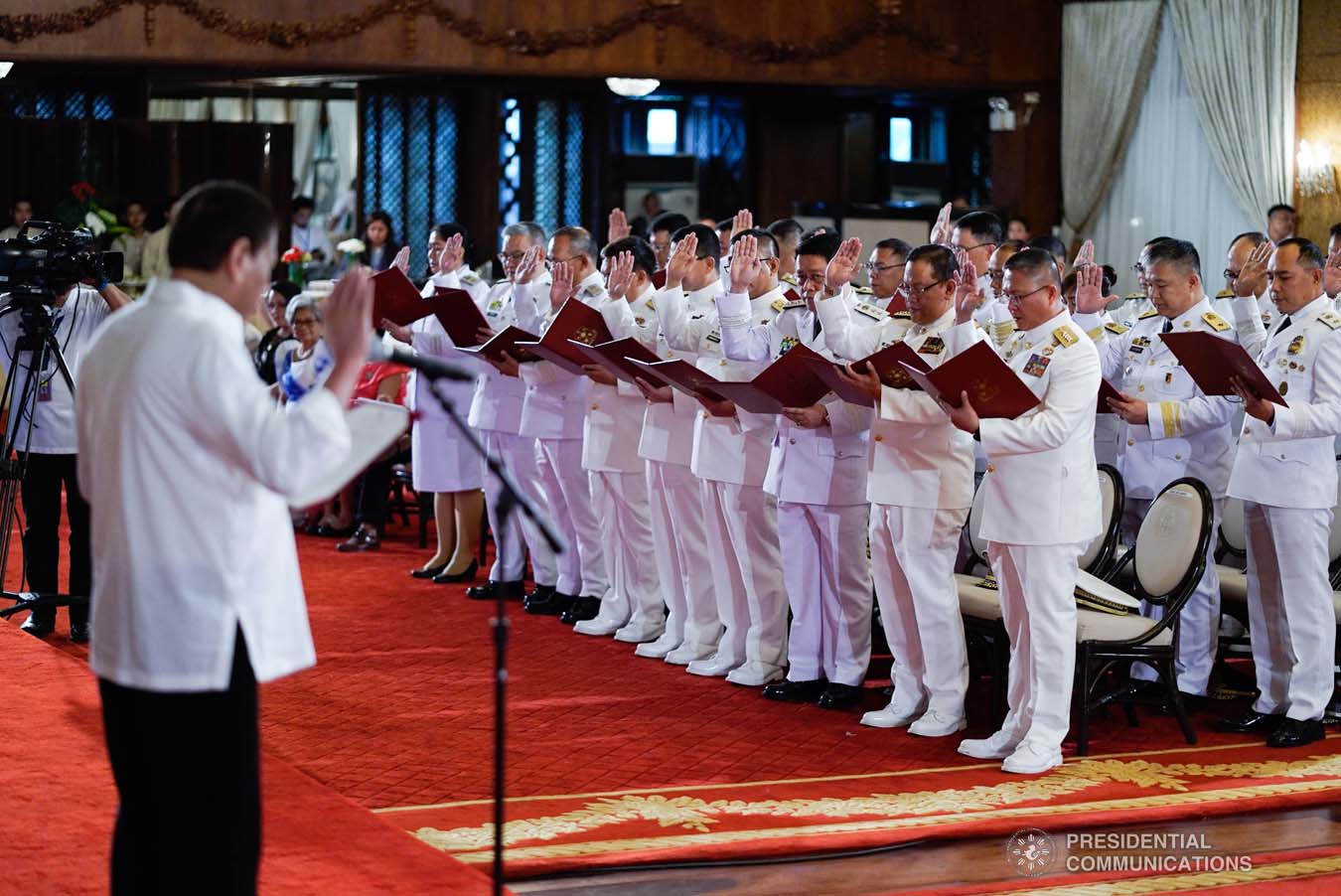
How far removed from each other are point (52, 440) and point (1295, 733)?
14.9 ft

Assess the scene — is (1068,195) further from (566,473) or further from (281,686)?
(281,686)

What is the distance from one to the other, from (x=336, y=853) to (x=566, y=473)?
3.67m

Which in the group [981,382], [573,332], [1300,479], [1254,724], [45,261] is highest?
[45,261]

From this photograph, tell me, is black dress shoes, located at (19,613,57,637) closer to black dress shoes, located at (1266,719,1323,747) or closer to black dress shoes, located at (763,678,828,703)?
black dress shoes, located at (763,678,828,703)

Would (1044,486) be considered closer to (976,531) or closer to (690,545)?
(976,531)

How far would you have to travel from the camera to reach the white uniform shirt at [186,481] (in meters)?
2.68

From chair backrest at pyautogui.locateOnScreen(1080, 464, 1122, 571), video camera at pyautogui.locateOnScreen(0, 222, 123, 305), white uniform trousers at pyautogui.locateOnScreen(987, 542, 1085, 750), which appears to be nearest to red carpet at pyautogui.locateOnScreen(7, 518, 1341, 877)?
white uniform trousers at pyautogui.locateOnScreen(987, 542, 1085, 750)

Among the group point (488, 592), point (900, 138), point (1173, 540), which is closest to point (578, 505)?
point (488, 592)

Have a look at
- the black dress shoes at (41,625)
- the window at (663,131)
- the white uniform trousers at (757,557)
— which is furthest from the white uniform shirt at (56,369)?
the window at (663,131)

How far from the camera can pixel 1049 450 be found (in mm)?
5164

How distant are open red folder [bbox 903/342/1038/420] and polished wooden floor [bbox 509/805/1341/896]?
1208mm

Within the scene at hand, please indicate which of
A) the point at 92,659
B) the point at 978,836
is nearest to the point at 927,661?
the point at 978,836

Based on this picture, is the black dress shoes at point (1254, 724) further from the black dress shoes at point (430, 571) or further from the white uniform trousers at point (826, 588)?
the black dress shoes at point (430, 571)

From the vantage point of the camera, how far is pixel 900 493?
18.0 feet
